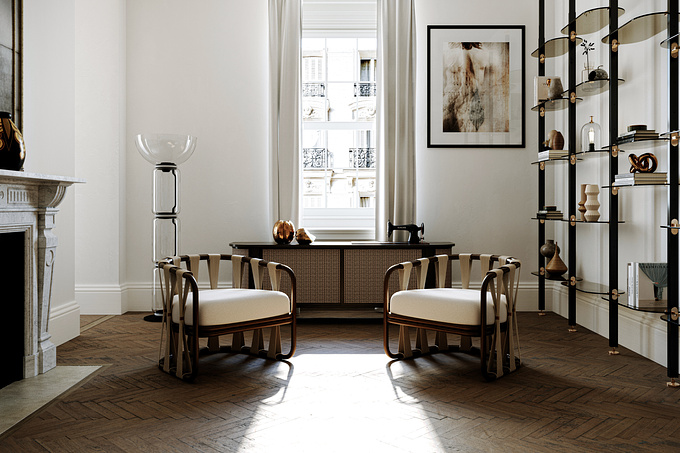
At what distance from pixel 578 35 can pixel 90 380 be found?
4.58 m

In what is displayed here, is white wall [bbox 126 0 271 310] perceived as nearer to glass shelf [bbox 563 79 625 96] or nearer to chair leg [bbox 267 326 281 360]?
chair leg [bbox 267 326 281 360]

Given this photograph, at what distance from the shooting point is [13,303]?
318 centimetres

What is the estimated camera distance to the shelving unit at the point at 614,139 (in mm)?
2996

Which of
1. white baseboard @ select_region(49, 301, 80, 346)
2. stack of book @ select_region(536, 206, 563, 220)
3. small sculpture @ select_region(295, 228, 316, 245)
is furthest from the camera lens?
small sculpture @ select_region(295, 228, 316, 245)

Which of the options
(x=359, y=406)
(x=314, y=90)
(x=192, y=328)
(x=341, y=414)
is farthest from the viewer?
(x=314, y=90)

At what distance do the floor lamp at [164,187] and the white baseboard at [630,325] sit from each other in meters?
3.59

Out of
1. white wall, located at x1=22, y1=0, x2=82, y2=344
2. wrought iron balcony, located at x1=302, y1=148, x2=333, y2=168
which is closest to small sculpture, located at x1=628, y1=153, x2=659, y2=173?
wrought iron balcony, located at x1=302, y1=148, x2=333, y2=168

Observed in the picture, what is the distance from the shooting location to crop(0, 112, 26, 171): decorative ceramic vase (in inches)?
116

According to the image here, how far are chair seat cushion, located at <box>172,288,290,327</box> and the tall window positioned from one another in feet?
7.65

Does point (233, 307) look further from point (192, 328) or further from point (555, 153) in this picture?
point (555, 153)

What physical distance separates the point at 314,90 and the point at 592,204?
2961 mm

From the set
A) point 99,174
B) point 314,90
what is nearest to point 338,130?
point 314,90

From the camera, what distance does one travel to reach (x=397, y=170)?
5289 millimetres

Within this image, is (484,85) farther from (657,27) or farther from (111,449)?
(111,449)
